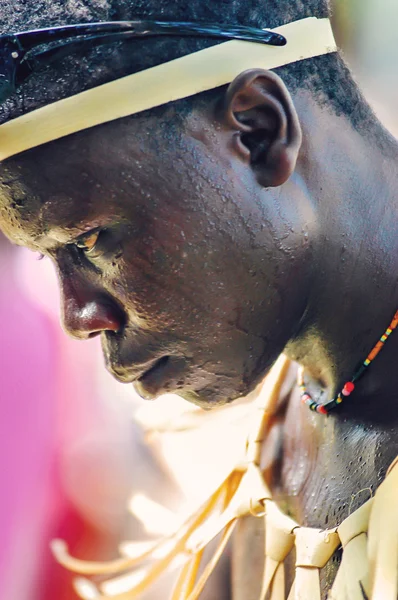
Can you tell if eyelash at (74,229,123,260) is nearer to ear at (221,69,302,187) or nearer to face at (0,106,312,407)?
face at (0,106,312,407)

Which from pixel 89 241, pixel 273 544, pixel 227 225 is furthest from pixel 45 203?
pixel 273 544

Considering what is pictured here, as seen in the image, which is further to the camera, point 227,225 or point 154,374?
point 154,374

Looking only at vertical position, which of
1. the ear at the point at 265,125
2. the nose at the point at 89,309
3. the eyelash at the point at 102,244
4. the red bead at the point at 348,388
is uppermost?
the ear at the point at 265,125

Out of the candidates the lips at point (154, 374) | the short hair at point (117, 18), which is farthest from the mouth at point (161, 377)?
the short hair at point (117, 18)

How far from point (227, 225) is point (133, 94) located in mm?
163

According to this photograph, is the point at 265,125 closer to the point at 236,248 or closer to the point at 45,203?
the point at 236,248

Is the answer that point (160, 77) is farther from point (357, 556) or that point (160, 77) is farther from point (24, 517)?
point (24, 517)

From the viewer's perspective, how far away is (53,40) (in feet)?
2.80

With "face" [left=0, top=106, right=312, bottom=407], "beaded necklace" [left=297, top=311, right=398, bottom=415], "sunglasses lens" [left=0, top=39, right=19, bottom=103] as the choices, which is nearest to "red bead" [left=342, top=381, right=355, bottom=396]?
"beaded necklace" [left=297, top=311, right=398, bottom=415]

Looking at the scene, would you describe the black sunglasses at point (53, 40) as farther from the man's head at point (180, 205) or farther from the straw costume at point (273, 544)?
the straw costume at point (273, 544)

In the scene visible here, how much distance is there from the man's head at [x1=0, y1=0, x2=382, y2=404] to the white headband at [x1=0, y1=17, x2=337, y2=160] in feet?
0.03

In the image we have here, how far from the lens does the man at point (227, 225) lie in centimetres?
88

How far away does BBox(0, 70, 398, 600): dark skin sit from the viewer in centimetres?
89

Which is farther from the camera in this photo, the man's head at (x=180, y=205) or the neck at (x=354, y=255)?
the neck at (x=354, y=255)
